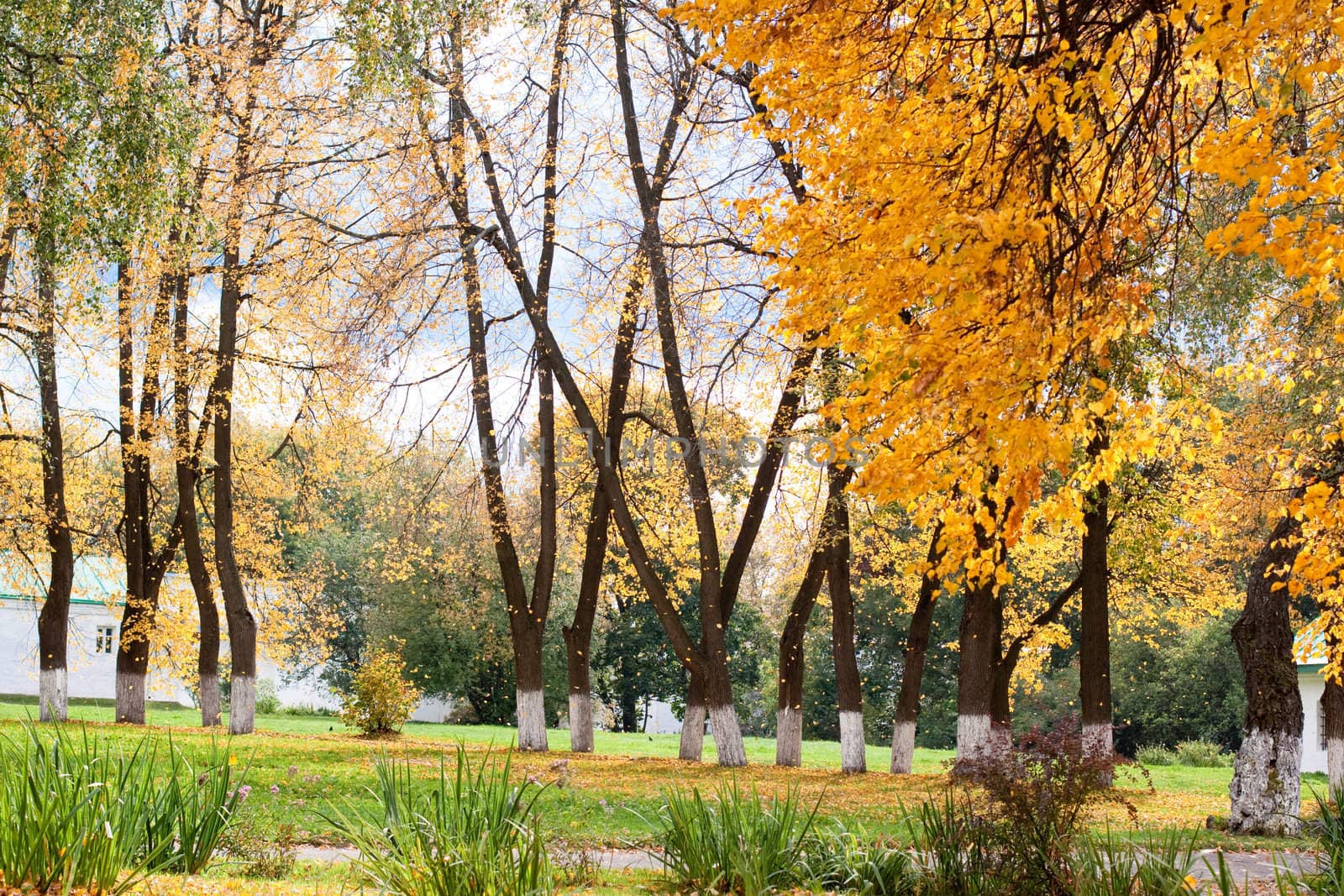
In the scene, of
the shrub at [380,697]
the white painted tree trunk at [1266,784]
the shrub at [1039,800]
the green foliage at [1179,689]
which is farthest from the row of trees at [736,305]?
the green foliage at [1179,689]

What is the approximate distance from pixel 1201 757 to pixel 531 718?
59.4 ft

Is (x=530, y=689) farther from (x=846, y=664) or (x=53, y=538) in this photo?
(x=53, y=538)

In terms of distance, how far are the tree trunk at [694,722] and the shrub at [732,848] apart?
9674 millimetres

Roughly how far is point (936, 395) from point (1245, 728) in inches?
304

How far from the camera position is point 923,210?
5004 millimetres

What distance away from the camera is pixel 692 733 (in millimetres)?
16312

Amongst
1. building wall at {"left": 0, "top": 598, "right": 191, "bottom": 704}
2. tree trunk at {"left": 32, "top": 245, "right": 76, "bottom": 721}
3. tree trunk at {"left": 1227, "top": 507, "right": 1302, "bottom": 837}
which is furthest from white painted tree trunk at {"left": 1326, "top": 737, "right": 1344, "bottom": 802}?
building wall at {"left": 0, "top": 598, "right": 191, "bottom": 704}

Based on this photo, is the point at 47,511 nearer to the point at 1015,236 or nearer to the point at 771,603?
the point at 1015,236

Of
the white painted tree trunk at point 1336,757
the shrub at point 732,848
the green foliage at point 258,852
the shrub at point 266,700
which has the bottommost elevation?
the shrub at point 266,700

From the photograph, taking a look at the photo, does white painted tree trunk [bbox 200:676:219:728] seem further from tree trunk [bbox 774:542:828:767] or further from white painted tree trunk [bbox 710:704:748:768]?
tree trunk [bbox 774:542:828:767]

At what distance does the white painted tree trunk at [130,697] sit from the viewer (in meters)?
18.9

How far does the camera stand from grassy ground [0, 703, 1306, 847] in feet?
29.4

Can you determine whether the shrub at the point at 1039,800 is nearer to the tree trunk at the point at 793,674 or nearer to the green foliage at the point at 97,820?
the green foliage at the point at 97,820

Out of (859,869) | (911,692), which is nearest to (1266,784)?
(859,869)
